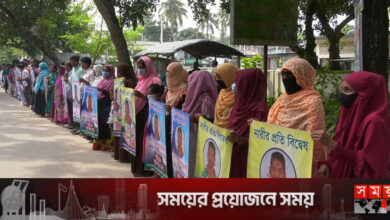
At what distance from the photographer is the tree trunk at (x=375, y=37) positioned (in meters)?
5.62

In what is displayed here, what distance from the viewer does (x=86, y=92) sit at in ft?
27.9

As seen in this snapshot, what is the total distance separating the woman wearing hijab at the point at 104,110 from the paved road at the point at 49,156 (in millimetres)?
242

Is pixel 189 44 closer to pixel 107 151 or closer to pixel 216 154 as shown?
pixel 107 151

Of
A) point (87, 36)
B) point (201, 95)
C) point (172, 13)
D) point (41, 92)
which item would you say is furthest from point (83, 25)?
point (172, 13)

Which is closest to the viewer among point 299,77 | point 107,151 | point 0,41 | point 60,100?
point 299,77

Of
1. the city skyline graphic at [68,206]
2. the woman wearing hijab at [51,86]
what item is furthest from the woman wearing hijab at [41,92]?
the city skyline graphic at [68,206]

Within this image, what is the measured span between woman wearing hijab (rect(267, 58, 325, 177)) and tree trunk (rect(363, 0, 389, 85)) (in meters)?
2.49

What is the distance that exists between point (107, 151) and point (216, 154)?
5.06 metres

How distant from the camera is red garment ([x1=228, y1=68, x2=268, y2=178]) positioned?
3838mm

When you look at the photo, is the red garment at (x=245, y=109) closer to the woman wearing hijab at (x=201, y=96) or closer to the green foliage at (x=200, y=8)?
the woman wearing hijab at (x=201, y=96)

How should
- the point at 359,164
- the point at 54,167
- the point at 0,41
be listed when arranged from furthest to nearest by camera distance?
the point at 0,41
the point at 54,167
the point at 359,164

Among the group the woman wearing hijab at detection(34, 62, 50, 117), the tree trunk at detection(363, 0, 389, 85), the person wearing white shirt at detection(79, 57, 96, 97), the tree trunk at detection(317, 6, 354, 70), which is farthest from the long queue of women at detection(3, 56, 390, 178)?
the tree trunk at detection(317, 6, 354, 70)

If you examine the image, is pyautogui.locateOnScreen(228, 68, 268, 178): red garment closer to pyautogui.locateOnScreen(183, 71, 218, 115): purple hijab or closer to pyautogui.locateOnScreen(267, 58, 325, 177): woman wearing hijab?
pyautogui.locateOnScreen(267, 58, 325, 177): woman wearing hijab

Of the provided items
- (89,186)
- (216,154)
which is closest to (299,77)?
(216,154)
